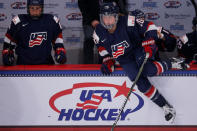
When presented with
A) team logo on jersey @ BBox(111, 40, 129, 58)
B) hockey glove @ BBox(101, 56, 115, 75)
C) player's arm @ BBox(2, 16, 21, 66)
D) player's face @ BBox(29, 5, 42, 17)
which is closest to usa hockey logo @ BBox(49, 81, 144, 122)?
hockey glove @ BBox(101, 56, 115, 75)

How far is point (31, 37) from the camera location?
10.3 feet

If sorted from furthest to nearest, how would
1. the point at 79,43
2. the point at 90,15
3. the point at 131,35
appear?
1. the point at 79,43
2. the point at 90,15
3. the point at 131,35

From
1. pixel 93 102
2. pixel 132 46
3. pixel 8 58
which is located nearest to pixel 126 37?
pixel 132 46

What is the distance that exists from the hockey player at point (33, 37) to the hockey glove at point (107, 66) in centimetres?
46

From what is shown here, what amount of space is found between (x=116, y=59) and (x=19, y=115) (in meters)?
1.00

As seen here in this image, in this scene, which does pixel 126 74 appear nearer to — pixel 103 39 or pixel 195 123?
pixel 103 39

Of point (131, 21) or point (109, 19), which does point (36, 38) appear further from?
point (131, 21)

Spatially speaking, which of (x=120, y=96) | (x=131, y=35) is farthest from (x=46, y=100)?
(x=131, y=35)

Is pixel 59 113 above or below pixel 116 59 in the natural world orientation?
below

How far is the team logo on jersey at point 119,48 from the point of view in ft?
9.34

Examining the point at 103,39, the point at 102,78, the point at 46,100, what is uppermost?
the point at 103,39

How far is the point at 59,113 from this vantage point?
2979mm

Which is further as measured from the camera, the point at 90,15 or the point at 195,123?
the point at 90,15

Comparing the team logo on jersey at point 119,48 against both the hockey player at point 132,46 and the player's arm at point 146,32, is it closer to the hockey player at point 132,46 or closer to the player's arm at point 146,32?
the hockey player at point 132,46
